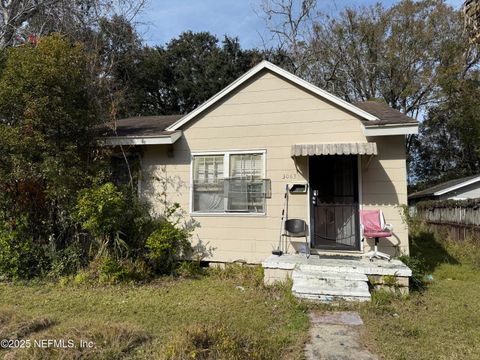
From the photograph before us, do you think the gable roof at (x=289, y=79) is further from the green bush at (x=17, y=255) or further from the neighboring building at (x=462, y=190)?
the neighboring building at (x=462, y=190)

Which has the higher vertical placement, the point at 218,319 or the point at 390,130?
the point at 390,130

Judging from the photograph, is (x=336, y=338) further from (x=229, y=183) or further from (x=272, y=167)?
(x=229, y=183)

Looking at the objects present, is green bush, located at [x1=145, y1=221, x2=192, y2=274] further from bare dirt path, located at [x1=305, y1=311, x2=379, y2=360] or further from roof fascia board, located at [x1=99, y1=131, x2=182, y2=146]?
bare dirt path, located at [x1=305, y1=311, x2=379, y2=360]

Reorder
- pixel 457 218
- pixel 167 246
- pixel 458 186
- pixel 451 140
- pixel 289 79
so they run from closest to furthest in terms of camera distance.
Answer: pixel 167 246 → pixel 289 79 → pixel 457 218 → pixel 458 186 → pixel 451 140

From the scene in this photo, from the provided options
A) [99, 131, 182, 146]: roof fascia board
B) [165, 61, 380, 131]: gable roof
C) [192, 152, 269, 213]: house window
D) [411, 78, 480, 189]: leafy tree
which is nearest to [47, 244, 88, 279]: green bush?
[99, 131, 182, 146]: roof fascia board

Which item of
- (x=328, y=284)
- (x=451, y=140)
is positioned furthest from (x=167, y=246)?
(x=451, y=140)

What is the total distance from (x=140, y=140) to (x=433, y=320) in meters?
6.33

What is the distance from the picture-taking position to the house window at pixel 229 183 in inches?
308

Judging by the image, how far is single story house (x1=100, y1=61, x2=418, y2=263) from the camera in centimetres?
726

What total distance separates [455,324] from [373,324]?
1032 millimetres

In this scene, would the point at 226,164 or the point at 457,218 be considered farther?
the point at 457,218

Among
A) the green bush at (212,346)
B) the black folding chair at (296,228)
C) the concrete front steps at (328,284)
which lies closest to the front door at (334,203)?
the black folding chair at (296,228)

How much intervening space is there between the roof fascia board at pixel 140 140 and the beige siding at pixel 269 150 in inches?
13.3

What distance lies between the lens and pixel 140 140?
26.4 ft
